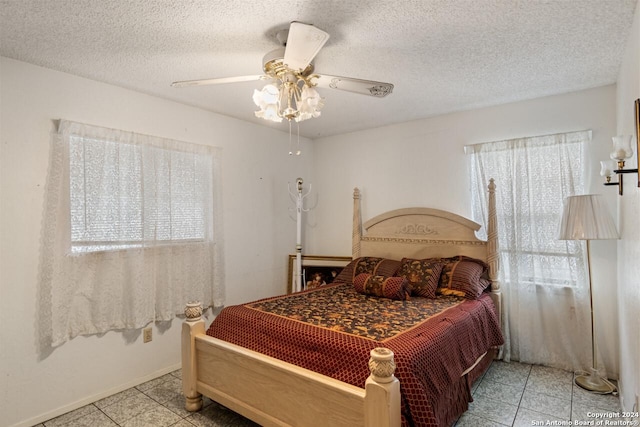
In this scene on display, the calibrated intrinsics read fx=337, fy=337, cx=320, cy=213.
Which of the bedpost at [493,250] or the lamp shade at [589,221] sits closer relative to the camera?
the lamp shade at [589,221]

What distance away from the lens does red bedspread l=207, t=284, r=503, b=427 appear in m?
1.70

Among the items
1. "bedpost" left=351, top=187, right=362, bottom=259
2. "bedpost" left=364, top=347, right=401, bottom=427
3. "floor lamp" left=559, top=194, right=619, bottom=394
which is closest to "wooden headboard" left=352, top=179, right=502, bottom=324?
"bedpost" left=351, top=187, right=362, bottom=259

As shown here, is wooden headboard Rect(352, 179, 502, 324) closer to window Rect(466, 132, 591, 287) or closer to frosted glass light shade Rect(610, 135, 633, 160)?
A: window Rect(466, 132, 591, 287)

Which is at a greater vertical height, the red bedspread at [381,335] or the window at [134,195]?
the window at [134,195]

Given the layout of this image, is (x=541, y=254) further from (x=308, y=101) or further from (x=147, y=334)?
(x=147, y=334)

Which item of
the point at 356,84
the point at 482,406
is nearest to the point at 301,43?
the point at 356,84

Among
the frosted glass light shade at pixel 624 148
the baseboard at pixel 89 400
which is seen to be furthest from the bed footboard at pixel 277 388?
the frosted glass light shade at pixel 624 148

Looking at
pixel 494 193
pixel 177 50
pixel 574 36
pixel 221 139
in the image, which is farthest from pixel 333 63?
pixel 494 193

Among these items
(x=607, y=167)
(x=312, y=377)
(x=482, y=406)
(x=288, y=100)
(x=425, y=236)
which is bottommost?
(x=482, y=406)

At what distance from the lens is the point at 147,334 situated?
2973 mm

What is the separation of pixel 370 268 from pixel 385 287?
1.87 ft

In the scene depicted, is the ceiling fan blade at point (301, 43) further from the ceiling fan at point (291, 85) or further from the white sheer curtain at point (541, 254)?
the white sheer curtain at point (541, 254)

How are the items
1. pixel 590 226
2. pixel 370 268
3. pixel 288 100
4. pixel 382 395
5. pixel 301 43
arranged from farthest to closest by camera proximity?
pixel 370 268 < pixel 590 226 < pixel 288 100 < pixel 301 43 < pixel 382 395

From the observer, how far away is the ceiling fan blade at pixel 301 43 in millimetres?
1575
